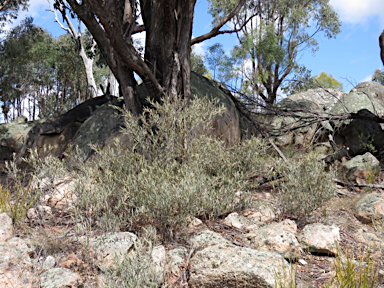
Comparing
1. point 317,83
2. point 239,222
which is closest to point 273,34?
point 317,83

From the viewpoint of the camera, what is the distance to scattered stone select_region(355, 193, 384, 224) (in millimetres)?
4836

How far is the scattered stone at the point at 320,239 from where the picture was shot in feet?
12.0

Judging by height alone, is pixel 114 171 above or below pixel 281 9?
below

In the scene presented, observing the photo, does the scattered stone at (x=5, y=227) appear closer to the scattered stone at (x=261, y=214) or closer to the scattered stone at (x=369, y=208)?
the scattered stone at (x=261, y=214)

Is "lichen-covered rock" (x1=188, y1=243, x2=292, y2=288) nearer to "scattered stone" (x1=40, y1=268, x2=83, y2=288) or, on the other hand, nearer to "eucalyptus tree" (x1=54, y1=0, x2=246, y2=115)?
"scattered stone" (x1=40, y1=268, x2=83, y2=288)

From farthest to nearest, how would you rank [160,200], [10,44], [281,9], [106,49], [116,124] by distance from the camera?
1. [281,9]
2. [10,44]
3. [116,124]
4. [106,49]
5. [160,200]

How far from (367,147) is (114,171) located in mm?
6962

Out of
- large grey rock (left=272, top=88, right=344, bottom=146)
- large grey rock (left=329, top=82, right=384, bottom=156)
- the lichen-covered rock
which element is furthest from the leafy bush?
large grey rock (left=272, top=88, right=344, bottom=146)

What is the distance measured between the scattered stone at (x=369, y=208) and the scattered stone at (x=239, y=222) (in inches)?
64.8

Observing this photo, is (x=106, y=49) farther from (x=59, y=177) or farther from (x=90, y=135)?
(x=59, y=177)

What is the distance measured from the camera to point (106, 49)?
6770 millimetres

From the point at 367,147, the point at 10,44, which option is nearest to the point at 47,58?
the point at 10,44

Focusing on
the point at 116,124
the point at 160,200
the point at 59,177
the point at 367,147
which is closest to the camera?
the point at 160,200

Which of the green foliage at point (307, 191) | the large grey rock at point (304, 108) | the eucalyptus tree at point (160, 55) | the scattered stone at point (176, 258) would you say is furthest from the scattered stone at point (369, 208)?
the large grey rock at point (304, 108)
